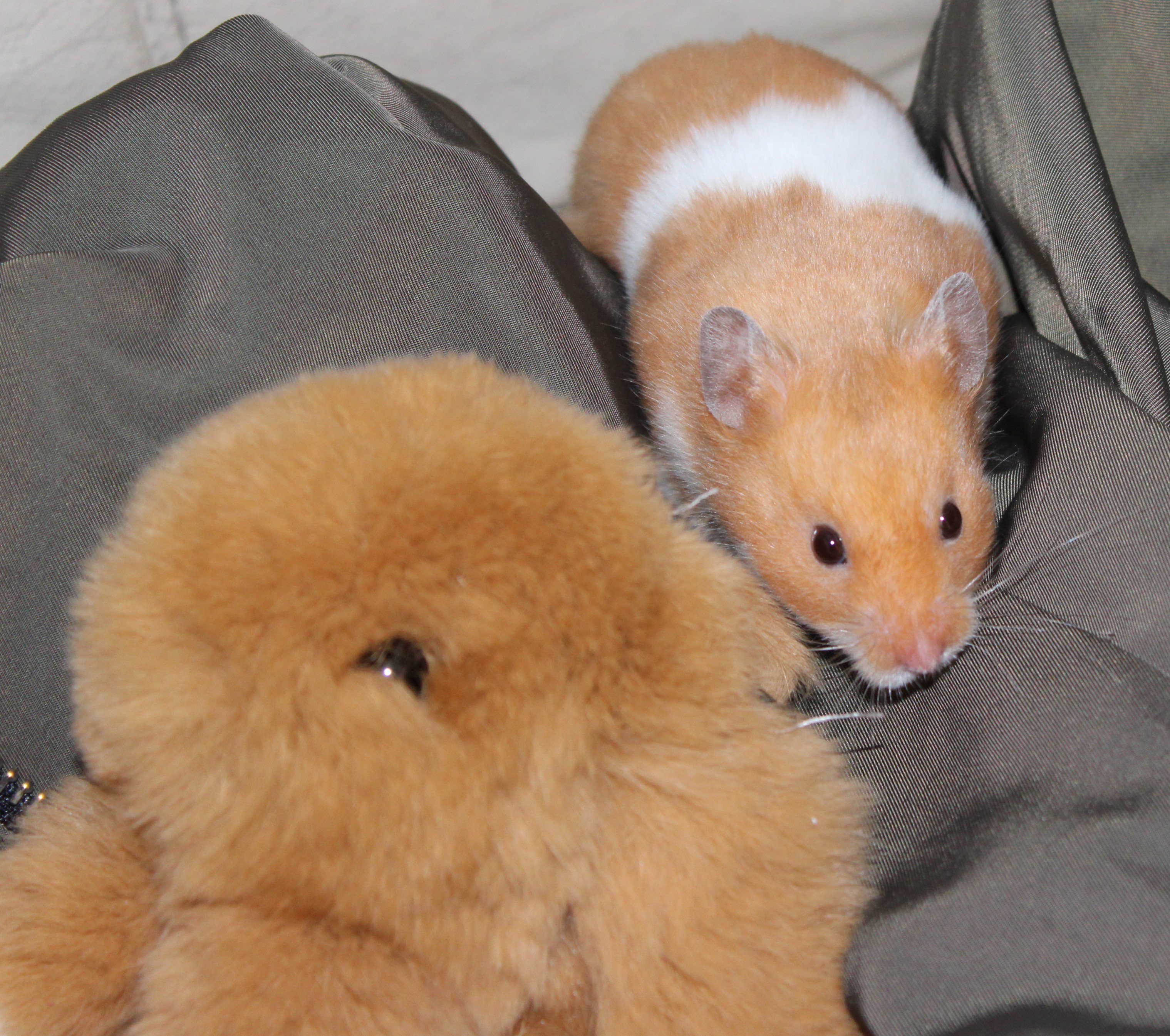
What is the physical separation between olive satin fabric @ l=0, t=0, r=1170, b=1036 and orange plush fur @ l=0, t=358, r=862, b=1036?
200 mm

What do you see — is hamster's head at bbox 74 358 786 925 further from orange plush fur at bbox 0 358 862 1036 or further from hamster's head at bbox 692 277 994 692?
hamster's head at bbox 692 277 994 692

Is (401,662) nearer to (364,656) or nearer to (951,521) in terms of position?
(364,656)

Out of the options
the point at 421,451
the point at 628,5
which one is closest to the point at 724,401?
the point at 421,451

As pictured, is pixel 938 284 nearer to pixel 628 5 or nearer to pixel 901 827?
pixel 901 827

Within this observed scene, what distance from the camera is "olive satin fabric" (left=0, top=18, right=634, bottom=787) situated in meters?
1.05

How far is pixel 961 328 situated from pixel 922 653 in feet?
1.42

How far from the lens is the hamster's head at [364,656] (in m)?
0.70

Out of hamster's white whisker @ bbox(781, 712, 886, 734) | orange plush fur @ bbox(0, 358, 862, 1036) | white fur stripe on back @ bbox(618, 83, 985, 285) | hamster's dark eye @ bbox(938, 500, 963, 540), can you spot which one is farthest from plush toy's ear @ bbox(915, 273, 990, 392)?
orange plush fur @ bbox(0, 358, 862, 1036)

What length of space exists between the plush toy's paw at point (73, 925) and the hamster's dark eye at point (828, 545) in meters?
0.85

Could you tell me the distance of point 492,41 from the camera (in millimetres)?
2143

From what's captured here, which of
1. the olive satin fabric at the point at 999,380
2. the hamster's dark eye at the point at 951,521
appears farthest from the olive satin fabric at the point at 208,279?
the hamster's dark eye at the point at 951,521

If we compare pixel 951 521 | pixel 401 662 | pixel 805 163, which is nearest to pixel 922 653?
pixel 951 521

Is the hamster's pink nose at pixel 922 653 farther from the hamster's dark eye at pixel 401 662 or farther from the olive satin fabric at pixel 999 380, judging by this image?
the hamster's dark eye at pixel 401 662

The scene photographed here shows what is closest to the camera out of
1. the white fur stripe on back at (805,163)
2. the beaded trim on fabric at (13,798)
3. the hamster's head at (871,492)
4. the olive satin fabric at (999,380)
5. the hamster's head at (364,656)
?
the hamster's head at (364,656)
